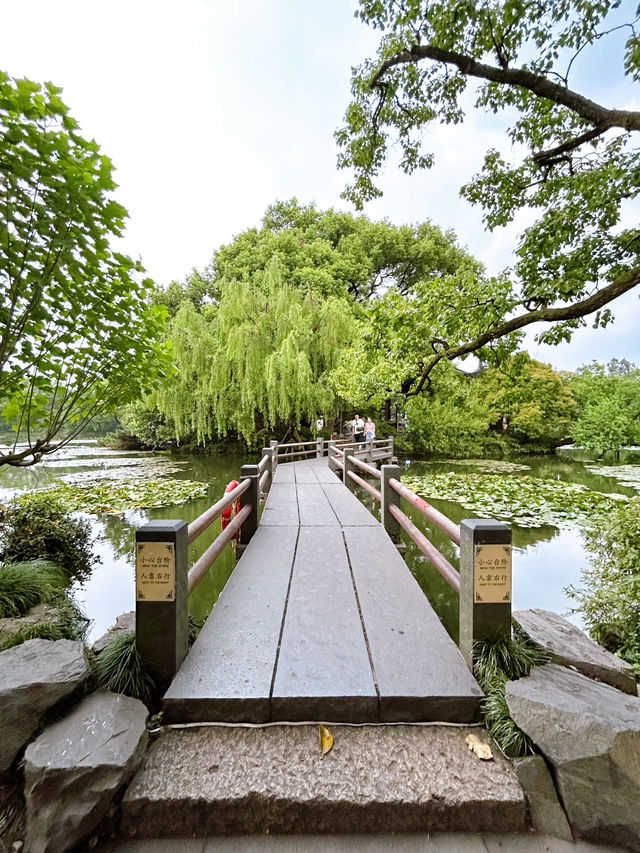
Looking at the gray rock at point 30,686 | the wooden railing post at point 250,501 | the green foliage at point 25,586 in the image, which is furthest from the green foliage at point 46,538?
the gray rock at point 30,686

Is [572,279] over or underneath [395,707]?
over

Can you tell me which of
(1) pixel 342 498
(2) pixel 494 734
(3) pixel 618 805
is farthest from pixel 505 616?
(1) pixel 342 498

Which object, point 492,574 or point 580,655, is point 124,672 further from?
point 580,655

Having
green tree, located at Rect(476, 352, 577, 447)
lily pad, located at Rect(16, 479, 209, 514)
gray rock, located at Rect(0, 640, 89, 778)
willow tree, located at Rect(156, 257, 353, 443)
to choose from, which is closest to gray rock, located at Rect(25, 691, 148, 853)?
gray rock, located at Rect(0, 640, 89, 778)

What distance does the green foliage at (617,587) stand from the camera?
3391 mm

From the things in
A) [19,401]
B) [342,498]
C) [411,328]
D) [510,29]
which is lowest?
[342,498]

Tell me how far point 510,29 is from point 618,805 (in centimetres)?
693

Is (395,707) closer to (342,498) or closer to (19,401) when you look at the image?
(19,401)

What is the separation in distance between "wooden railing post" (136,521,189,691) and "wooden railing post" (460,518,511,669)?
1.41m

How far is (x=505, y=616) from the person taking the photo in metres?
1.79

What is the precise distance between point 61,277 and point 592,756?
3.80m

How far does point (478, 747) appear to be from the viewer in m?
1.43

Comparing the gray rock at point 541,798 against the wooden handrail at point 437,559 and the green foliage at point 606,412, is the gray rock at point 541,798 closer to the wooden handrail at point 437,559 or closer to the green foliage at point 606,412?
the wooden handrail at point 437,559

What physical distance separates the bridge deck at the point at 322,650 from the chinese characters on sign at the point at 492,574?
372 mm
